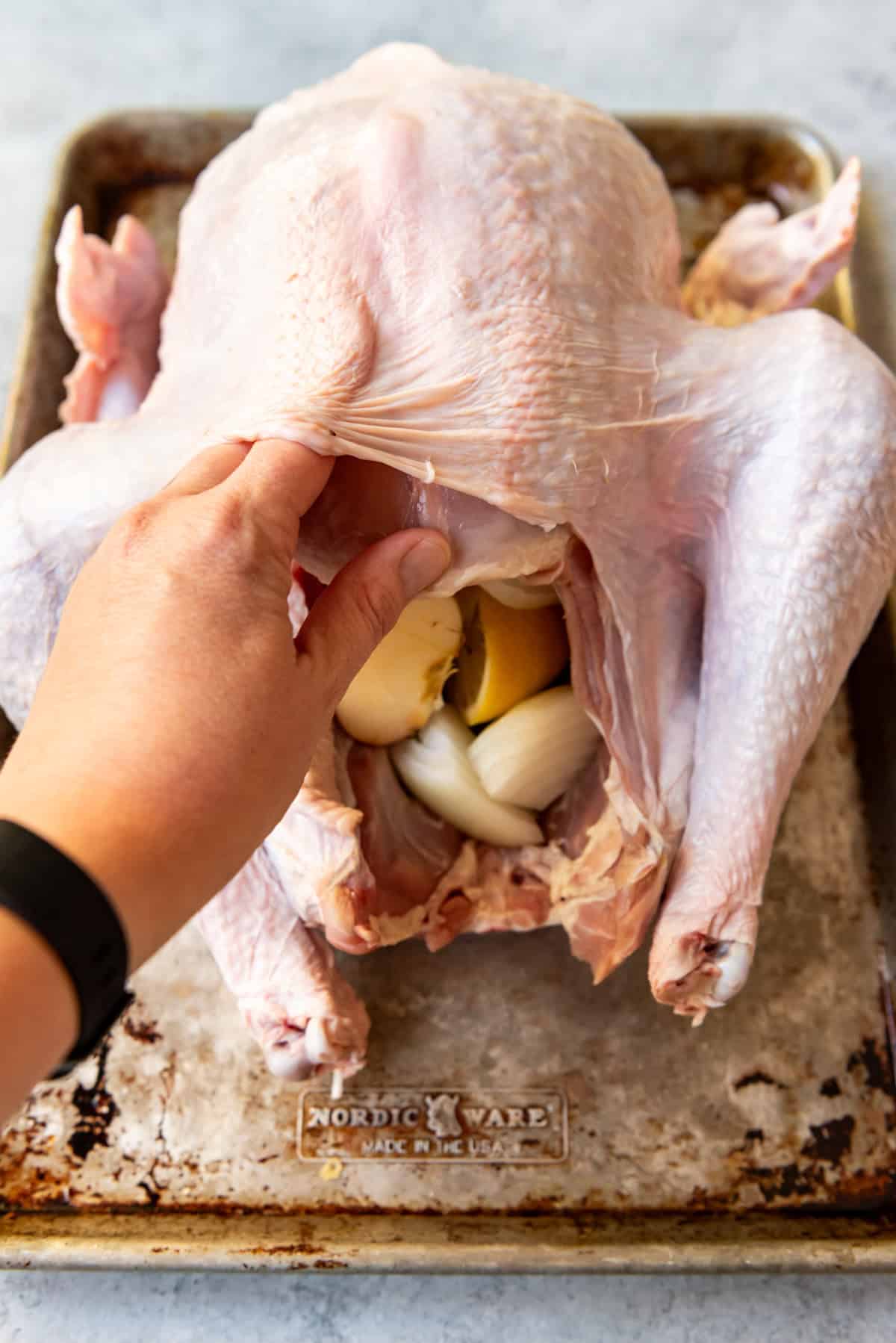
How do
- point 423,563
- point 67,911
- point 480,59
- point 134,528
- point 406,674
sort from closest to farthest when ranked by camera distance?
point 67,911 < point 134,528 < point 423,563 < point 406,674 < point 480,59

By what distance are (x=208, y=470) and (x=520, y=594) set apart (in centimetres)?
35

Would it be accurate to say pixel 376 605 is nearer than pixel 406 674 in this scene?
Yes

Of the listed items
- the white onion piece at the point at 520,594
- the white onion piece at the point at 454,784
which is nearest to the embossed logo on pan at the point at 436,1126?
the white onion piece at the point at 454,784

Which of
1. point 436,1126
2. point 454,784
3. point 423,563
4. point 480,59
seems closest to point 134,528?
point 423,563

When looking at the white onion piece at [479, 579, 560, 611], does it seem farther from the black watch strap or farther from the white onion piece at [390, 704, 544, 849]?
the black watch strap

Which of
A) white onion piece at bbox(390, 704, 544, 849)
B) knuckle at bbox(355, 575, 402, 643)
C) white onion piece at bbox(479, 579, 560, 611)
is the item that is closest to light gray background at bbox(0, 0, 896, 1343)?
white onion piece at bbox(479, 579, 560, 611)

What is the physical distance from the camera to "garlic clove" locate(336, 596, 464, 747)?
3.47 ft

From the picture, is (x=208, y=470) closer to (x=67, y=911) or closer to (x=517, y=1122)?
(x=67, y=911)

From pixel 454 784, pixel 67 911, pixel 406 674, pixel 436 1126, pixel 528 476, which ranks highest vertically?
pixel 528 476

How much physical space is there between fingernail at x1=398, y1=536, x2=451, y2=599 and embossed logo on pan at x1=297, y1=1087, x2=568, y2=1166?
57cm

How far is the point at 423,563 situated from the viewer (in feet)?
3.03

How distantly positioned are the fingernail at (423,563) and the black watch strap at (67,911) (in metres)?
0.38

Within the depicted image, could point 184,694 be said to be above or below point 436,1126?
above

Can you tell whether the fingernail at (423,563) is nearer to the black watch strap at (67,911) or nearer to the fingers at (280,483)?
the fingers at (280,483)
